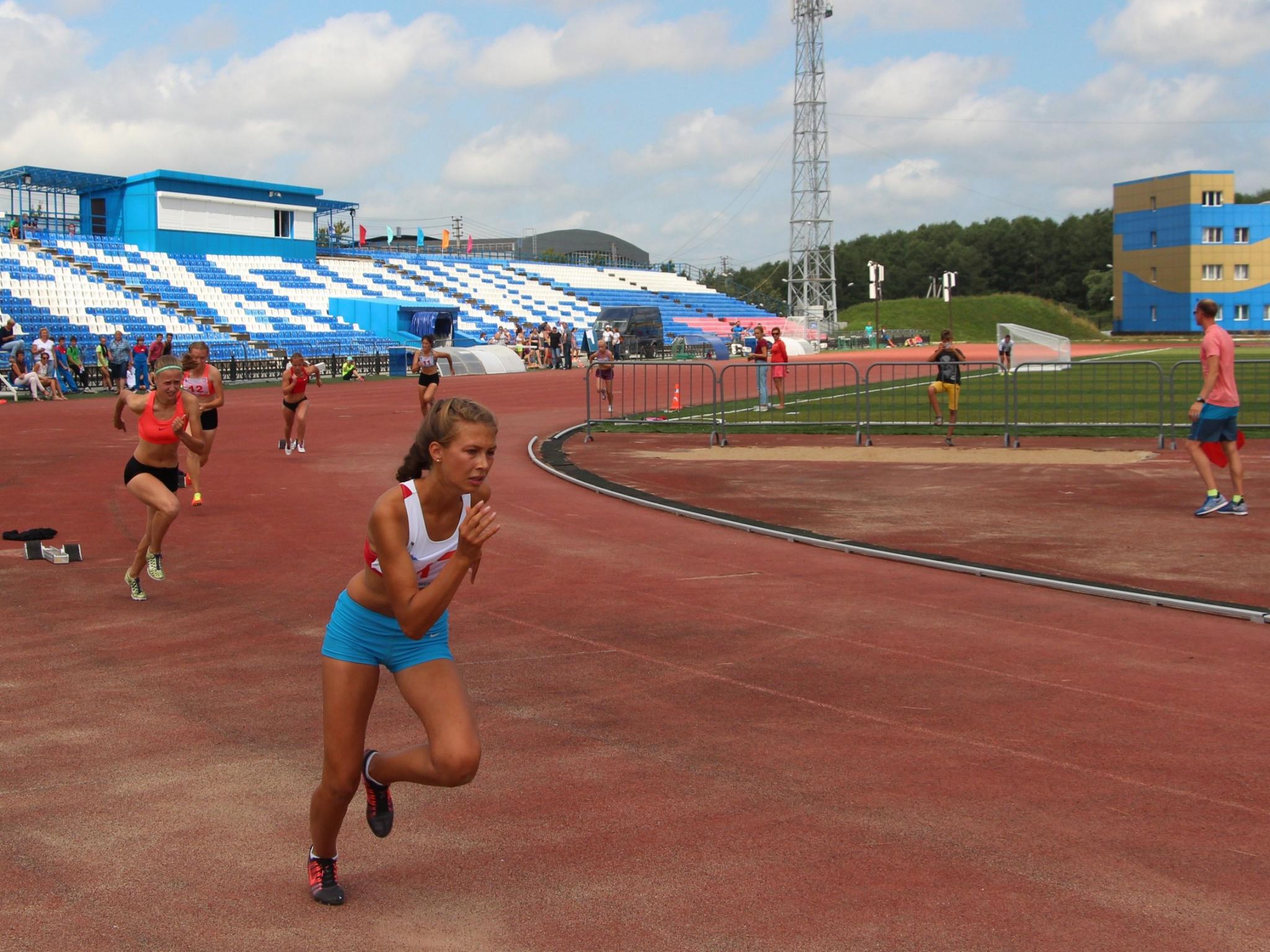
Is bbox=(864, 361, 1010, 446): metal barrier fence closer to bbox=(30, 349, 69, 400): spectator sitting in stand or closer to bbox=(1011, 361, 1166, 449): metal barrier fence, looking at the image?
bbox=(1011, 361, 1166, 449): metal barrier fence

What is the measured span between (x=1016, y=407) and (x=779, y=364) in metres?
5.78

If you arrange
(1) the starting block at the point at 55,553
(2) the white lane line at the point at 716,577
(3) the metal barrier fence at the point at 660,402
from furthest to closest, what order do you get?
(3) the metal barrier fence at the point at 660,402, (1) the starting block at the point at 55,553, (2) the white lane line at the point at 716,577

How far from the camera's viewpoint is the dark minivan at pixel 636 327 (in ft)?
176

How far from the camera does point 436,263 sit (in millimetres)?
68625

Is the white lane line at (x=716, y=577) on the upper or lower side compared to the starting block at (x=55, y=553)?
lower

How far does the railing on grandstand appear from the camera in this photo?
19844 millimetres

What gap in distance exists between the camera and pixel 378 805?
4348 millimetres

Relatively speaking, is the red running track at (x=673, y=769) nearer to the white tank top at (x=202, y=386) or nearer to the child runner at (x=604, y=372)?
the white tank top at (x=202, y=386)

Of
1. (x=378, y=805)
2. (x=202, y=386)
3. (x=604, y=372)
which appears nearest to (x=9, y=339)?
(x=604, y=372)

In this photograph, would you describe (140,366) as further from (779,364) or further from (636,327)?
(636,327)

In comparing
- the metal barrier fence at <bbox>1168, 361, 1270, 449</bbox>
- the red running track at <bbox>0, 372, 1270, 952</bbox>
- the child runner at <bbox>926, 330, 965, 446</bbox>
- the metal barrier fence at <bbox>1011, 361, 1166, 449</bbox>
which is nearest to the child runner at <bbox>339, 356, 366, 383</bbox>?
the metal barrier fence at <bbox>1011, 361, 1166, 449</bbox>

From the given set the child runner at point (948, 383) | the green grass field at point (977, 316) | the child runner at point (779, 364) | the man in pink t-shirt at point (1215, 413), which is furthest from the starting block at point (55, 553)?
the green grass field at point (977, 316)

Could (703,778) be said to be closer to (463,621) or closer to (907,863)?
(907,863)

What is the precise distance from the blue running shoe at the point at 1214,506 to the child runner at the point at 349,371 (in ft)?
110
